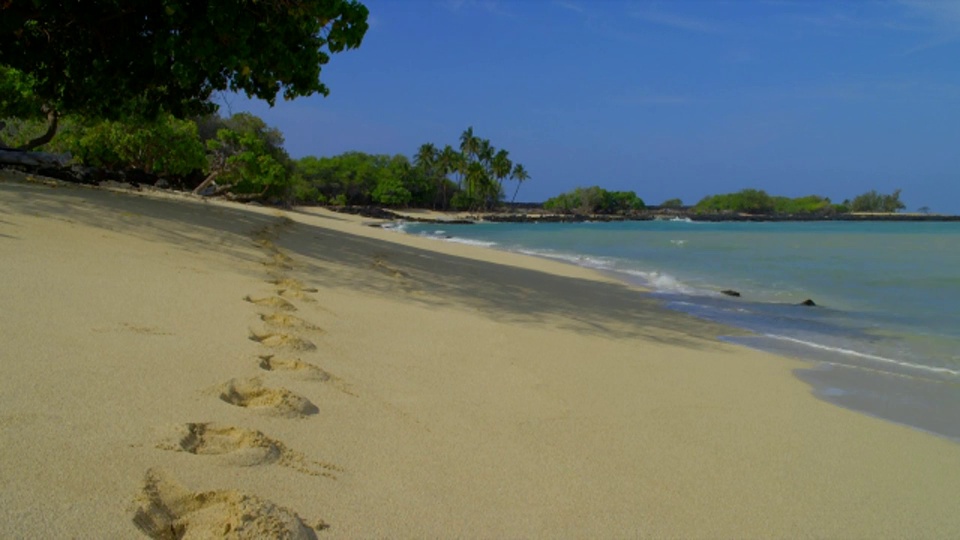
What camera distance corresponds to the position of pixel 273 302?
5027mm

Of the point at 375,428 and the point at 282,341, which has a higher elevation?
the point at 282,341

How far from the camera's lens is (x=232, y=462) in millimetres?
2178

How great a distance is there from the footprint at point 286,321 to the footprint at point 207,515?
2447 millimetres

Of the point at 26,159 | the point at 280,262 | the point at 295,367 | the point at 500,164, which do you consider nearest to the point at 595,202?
the point at 500,164

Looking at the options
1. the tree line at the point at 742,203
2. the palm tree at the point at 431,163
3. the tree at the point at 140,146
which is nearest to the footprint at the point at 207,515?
the tree at the point at 140,146

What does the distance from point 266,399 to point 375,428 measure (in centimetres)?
49

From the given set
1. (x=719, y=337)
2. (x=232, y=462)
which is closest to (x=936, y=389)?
(x=719, y=337)

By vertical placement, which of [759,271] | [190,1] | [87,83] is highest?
[190,1]

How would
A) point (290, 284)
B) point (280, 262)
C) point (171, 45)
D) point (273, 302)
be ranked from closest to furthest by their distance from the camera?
point (273, 302)
point (290, 284)
point (280, 262)
point (171, 45)

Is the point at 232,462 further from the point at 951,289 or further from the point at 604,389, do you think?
the point at 951,289

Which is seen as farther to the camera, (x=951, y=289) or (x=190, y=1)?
(x=951, y=289)

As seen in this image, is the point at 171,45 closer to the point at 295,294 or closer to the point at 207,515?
the point at 295,294

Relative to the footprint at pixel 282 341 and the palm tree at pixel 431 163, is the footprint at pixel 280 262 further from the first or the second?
the palm tree at pixel 431 163

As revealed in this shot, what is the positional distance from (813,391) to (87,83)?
11617mm
